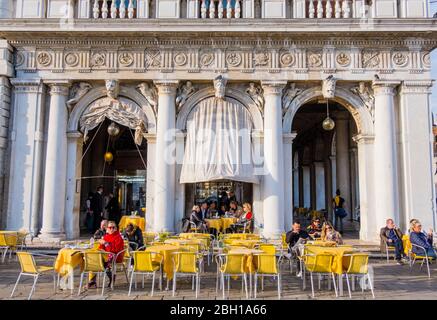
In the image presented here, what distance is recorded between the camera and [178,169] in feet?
40.6

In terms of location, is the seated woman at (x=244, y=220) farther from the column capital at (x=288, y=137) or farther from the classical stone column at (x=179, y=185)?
the column capital at (x=288, y=137)

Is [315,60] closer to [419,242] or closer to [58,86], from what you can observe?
[419,242]

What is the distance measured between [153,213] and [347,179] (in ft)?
29.0

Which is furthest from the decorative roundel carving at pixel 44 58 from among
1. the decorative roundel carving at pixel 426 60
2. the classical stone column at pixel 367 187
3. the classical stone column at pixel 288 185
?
the decorative roundel carving at pixel 426 60

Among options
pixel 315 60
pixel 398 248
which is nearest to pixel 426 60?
pixel 315 60

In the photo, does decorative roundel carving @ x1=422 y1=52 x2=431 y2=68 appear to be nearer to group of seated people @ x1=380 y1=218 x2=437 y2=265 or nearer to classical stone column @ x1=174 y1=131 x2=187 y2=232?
group of seated people @ x1=380 y1=218 x2=437 y2=265

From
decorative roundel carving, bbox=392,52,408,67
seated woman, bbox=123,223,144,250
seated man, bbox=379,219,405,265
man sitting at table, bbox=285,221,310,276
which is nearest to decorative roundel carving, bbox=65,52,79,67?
seated woman, bbox=123,223,144,250

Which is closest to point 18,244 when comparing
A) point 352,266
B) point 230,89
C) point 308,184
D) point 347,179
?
point 230,89

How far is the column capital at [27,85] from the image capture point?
40.1 feet

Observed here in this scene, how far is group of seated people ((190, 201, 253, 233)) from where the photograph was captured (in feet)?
37.8

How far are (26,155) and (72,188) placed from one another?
1.74 metres

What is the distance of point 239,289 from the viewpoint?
283 inches
